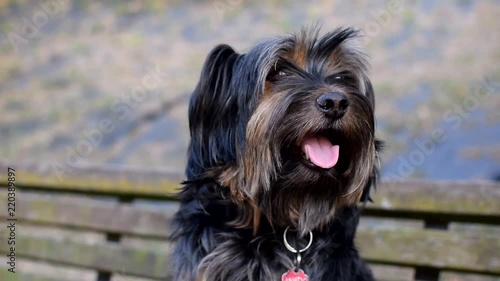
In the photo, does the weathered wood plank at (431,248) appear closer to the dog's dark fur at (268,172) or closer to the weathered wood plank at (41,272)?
the dog's dark fur at (268,172)

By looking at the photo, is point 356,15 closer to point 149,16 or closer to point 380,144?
point 149,16

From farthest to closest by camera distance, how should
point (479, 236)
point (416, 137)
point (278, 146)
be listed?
point (416, 137), point (479, 236), point (278, 146)

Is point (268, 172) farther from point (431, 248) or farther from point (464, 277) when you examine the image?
point (464, 277)

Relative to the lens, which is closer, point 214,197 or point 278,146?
point 278,146

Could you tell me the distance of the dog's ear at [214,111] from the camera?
8.36ft

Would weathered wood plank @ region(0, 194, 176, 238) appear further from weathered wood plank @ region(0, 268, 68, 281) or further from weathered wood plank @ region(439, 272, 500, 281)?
weathered wood plank @ region(439, 272, 500, 281)

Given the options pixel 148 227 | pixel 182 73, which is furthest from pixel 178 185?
pixel 182 73

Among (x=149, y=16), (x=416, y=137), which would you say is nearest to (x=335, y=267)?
(x=416, y=137)

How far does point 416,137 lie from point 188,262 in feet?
14.4

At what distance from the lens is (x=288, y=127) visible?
2334mm

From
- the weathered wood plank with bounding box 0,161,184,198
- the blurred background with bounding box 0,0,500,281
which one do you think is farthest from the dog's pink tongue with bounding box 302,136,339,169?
the weathered wood plank with bounding box 0,161,184,198

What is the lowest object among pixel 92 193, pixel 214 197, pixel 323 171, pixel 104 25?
pixel 92 193

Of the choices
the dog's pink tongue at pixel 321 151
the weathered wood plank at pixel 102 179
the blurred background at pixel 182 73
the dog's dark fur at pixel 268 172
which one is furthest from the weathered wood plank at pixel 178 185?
the blurred background at pixel 182 73

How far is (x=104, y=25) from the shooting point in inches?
442
